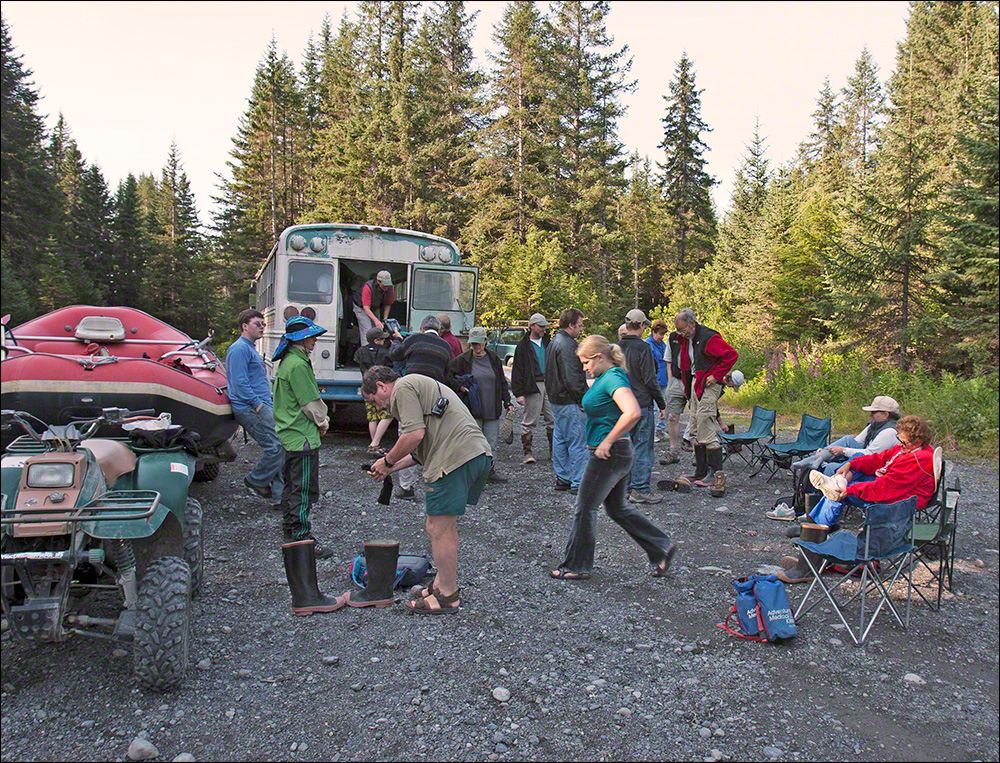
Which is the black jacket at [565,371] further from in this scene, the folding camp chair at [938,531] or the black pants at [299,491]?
the folding camp chair at [938,531]

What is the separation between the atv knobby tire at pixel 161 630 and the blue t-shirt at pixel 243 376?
10.5 ft

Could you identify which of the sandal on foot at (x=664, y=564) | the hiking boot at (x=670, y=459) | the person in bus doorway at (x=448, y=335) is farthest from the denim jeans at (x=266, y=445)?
the hiking boot at (x=670, y=459)

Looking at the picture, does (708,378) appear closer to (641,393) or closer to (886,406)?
(641,393)

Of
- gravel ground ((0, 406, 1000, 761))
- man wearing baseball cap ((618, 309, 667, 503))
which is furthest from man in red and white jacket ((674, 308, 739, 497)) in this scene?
gravel ground ((0, 406, 1000, 761))

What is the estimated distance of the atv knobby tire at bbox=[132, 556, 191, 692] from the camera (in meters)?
3.31

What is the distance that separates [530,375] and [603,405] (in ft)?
13.5

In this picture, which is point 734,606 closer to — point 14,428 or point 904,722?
point 904,722

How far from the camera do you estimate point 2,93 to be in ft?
104

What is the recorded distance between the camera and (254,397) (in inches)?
259

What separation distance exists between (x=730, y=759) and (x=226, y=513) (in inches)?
211

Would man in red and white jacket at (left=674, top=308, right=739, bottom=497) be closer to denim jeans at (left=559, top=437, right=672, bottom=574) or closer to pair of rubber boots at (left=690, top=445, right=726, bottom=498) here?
pair of rubber boots at (left=690, top=445, right=726, bottom=498)

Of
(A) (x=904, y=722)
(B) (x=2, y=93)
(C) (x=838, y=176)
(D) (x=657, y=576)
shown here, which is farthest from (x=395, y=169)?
(A) (x=904, y=722)

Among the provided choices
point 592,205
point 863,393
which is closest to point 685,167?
point 592,205

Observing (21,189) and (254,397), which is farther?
(21,189)
